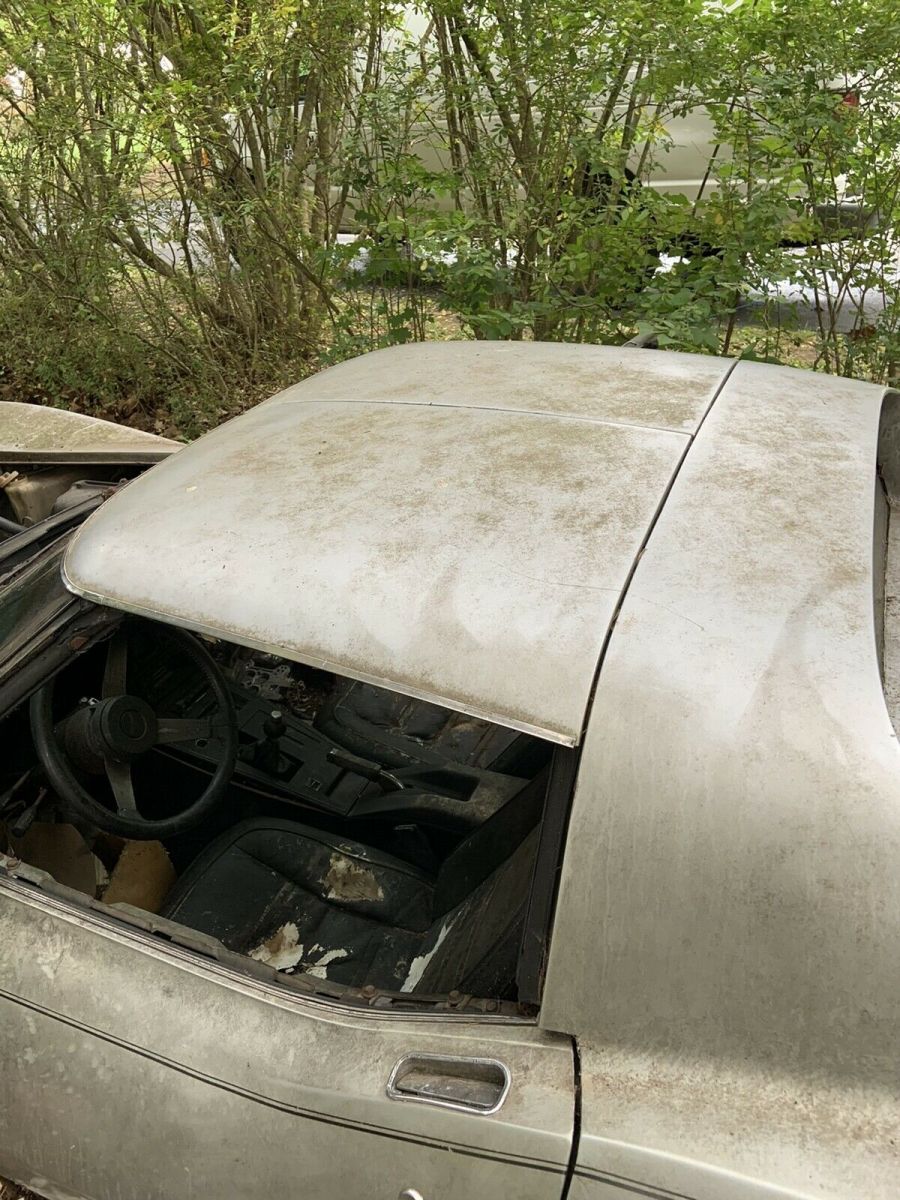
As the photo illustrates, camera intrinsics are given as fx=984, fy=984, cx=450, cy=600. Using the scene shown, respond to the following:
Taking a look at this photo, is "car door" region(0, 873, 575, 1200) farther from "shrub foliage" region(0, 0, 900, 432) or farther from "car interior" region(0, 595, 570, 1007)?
"shrub foliage" region(0, 0, 900, 432)

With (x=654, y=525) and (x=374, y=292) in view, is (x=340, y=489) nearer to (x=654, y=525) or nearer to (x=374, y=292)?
(x=654, y=525)

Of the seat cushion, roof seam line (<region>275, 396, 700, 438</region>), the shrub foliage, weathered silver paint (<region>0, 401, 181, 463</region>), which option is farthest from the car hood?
the shrub foliage

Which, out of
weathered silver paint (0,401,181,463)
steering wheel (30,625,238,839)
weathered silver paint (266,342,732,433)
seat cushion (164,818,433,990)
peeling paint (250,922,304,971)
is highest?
weathered silver paint (266,342,732,433)

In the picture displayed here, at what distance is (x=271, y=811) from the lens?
9.36 ft

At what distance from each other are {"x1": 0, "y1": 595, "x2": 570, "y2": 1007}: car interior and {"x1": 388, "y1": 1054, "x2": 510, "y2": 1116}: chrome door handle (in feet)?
1.13

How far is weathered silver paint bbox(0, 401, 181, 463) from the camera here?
3.29m

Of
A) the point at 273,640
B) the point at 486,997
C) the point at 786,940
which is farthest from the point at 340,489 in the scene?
the point at 786,940

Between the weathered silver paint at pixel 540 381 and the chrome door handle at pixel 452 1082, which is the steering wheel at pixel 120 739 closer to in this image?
the weathered silver paint at pixel 540 381

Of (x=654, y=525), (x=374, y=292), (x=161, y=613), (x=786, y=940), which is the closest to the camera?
(x=786, y=940)

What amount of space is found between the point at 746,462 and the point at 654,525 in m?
0.28

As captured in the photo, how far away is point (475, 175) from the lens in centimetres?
456

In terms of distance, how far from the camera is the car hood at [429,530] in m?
1.44

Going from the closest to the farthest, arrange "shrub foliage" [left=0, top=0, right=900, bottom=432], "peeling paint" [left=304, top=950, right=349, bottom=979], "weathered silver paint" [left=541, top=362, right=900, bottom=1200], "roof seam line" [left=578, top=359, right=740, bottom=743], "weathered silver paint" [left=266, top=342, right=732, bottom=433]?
"weathered silver paint" [left=541, top=362, right=900, bottom=1200] < "roof seam line" [left=578, top=359, right=740, bottom=743] < "weathered silver paint" [left=266, top=342, right=732, bottom=433] < "peeling paint" [left=304, top=950, right=349, bottom=979] < "shrub foliage" [left=0, top=0, right=900, bottom=432]

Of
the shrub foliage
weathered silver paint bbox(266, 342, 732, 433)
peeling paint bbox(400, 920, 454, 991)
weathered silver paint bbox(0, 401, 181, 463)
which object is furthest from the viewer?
the shrub foliage
